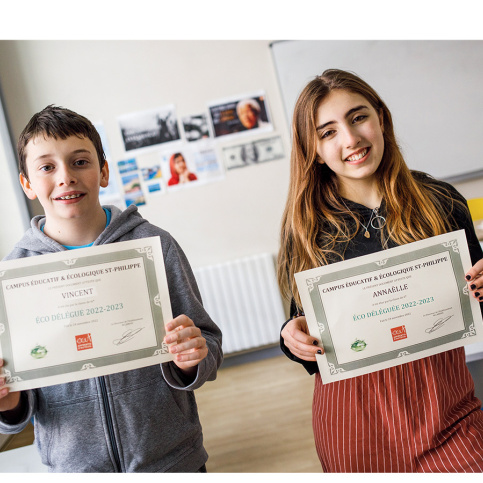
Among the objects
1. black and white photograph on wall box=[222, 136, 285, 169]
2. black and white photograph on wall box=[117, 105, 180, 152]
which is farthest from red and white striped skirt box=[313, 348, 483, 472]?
black and white photograph on wall box=[117, 105, 180, 152]

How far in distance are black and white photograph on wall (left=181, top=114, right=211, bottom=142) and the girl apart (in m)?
2.60

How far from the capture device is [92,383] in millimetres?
1071

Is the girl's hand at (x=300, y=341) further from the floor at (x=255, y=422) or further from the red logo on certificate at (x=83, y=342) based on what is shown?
the floor at (x=255, y=422)

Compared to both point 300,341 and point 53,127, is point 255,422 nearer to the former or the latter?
point 300,341

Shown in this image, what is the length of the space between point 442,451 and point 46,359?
0.86 metres

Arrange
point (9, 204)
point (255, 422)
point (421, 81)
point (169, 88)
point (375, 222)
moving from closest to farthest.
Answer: point (375, 222), point (255, 422), point (9, 204), point (421, 81), point (169, 88)

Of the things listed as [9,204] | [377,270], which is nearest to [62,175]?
[377,270]

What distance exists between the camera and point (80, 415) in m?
1.06

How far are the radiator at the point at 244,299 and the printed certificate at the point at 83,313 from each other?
2.69 metres

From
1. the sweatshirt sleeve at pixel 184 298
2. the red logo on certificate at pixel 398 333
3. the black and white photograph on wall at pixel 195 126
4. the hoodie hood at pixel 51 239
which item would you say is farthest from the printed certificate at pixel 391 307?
the black and white photograph on wall at pixel 195 126

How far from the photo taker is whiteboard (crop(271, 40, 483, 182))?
11.7 feet

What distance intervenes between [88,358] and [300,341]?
45 cm

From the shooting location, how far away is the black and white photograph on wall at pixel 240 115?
3.75 metres
